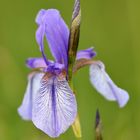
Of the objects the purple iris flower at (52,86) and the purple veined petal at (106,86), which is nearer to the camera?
the purple iris flower at (52,86)

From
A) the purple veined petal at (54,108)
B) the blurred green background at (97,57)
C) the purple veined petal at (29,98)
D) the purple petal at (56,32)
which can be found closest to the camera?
the purple veined petal at (54,108)

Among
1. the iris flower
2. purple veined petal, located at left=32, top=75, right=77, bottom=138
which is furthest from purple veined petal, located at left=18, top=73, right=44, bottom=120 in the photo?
purple veined petal, located at left=32, top=75, right=77, bottom=138

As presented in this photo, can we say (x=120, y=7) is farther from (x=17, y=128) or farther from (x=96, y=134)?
(x=96, y=134)

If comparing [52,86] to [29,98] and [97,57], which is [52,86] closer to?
[29,98]

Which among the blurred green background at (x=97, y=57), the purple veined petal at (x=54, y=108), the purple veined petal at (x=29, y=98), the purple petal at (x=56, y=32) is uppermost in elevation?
the purple petal at (x=56, y=32)

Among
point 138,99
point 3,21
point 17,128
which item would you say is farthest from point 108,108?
point 3,21

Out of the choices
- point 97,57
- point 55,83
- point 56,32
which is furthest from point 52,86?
point 97,57

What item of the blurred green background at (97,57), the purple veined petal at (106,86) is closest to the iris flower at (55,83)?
the purple veined petal at (106,86)

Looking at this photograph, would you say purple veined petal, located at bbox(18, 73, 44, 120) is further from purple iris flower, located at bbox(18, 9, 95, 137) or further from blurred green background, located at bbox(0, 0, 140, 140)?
blurred green background, located at bbox(0, 0, 140, 140)

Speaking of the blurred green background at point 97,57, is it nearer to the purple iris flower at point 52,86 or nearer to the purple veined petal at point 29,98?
the purple veined petal at point 29,98
